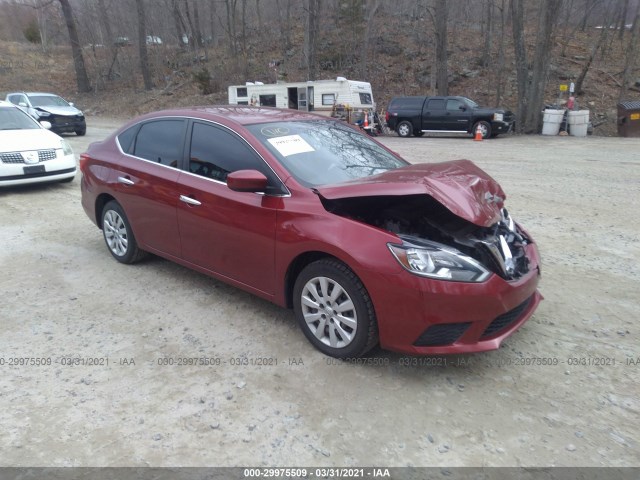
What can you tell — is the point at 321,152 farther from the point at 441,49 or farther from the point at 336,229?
the point at 441,49

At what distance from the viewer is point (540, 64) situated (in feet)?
64.4

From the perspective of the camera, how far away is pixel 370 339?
322cm

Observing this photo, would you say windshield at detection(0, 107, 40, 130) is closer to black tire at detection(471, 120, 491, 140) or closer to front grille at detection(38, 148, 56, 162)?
front grille at detection(38, 148, 56, 162)

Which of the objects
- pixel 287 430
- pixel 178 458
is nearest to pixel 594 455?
pixel 287 430

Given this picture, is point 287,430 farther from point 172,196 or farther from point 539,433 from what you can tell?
point 172,196

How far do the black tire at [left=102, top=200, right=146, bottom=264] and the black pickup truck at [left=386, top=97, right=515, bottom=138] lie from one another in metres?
17.4

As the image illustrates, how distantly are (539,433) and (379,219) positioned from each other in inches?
65.2

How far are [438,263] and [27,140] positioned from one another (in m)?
8.15

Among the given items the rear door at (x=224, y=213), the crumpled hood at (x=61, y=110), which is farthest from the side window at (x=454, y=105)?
the rear door at (x=224, y=213)

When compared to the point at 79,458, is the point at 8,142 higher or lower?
higher

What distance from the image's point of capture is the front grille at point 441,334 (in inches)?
119

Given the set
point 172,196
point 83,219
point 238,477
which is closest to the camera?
point 238,477

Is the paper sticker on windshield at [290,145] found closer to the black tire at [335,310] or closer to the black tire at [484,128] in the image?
the black tire at [335,310]

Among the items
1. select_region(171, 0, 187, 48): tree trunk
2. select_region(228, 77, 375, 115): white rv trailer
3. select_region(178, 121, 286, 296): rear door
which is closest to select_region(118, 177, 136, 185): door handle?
select_region(178, 121, 286, 296): rear door
